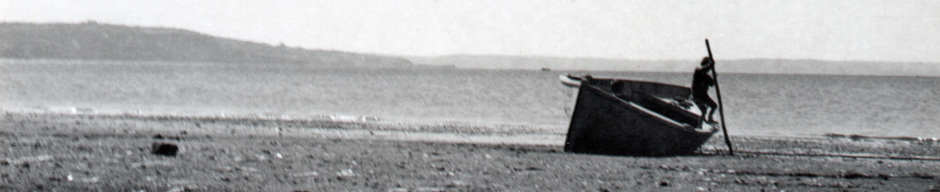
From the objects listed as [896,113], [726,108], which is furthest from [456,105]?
[896,113]

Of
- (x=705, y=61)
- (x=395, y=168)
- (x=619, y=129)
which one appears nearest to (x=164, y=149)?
(x=395, y=168)

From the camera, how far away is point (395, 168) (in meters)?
11.1

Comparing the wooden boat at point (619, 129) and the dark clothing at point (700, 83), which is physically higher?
the dark clothing at point (700, 83)

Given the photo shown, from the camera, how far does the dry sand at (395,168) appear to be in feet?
30.7

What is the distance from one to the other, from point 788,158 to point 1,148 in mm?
11476

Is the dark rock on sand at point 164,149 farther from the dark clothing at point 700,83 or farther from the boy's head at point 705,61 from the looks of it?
the boy's head at point 705,61

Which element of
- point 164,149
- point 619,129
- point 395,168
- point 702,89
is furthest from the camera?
point 702,89

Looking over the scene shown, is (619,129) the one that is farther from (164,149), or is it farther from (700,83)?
(164,149)

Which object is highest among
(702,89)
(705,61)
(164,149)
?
(705,61)

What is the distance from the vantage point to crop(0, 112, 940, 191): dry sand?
Result: 30.7 feet

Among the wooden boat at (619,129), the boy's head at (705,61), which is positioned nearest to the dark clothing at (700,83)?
the boy's head at (705,61)

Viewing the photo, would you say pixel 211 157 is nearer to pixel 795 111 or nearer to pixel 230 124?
pixel 230 124

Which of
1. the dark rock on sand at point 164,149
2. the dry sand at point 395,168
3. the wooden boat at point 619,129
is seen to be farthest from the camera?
the wooden boat at point 619,129

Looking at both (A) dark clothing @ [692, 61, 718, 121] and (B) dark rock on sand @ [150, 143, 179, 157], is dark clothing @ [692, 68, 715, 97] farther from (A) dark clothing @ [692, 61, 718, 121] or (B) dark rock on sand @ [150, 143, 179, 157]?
(B) dark rock on sand @ [150, 143, 179, 157]
